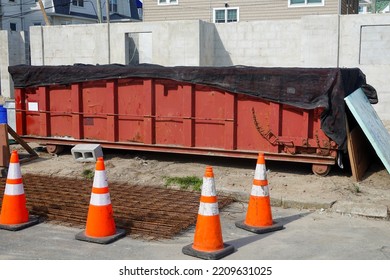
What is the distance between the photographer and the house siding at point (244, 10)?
22.9 m

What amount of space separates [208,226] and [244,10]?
20.7m

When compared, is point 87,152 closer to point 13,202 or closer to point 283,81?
point 13,202

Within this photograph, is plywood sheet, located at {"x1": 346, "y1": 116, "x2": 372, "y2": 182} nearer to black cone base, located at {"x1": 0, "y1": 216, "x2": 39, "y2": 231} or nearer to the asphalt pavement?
the asphalt pavement

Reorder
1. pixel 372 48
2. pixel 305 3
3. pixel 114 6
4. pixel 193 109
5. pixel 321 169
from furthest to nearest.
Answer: pixel 114 6 → pixel 305 3 → pixel 372 48 → pixel 193 109 → pixel 321 169

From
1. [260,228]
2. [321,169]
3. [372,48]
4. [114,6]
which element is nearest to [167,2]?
[372,48]

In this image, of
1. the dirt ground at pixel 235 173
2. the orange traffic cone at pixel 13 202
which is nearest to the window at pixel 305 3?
the dirt ground at pixel 235 173

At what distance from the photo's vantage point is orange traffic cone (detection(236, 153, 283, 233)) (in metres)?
6.13

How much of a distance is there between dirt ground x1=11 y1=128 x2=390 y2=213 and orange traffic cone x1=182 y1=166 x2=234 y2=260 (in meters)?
2.50

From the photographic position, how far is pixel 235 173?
900 cm

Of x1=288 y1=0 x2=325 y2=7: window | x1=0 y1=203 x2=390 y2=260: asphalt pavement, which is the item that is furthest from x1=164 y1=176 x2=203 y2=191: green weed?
x1=288 y1=0 x2=325 y2=7: window

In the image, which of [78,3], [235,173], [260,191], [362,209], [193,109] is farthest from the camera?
[78,3]

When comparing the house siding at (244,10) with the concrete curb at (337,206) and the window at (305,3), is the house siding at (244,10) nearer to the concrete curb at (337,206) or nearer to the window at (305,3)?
the window at (305,3)

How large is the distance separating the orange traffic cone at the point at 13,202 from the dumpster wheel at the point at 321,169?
4.75 metres

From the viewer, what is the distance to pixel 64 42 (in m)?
21.6
